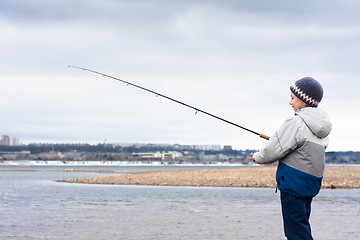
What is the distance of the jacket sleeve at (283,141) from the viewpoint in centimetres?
495

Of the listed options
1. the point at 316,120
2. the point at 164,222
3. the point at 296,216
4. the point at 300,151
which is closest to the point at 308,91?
the point at 316,120

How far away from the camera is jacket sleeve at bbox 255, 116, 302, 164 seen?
4945mm

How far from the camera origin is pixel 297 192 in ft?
16.3

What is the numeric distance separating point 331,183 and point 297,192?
3014 cm

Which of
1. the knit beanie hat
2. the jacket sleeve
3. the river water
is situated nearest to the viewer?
the jacket sleeve

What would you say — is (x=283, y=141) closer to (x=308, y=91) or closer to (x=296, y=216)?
(x=308, y=91)

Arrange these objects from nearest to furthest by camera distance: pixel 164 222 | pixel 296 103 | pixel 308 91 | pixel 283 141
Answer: pixel 283 141
pixel 308 91
pixel 296 103
pixel 164 222

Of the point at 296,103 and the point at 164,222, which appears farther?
the point at 164,222

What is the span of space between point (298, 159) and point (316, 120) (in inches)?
16.7

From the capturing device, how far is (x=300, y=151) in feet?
16.5

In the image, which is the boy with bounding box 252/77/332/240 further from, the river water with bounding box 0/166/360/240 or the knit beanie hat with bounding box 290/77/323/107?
the river water with bounding box 0/166/360/240

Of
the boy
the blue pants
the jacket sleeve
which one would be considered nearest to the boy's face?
the boy

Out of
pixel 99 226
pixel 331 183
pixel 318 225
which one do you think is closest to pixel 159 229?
pixel 99 226

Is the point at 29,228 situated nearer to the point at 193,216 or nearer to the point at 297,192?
the point at 193,216
